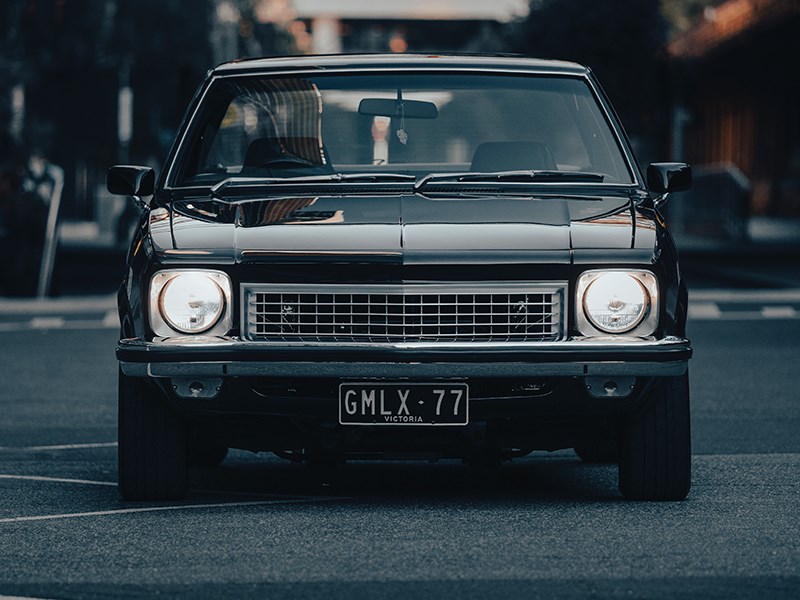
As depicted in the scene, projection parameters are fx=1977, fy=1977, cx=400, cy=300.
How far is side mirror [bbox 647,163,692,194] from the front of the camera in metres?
8.09

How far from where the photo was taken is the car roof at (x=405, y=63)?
845 cm

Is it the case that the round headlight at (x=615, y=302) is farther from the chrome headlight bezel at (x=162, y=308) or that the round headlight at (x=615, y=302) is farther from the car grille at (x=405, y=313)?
the chrome headlight bezel at (x=162, y=308)

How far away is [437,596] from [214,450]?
3094mm

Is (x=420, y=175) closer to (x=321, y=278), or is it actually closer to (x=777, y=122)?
(x=321, y=278)

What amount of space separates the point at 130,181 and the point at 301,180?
79cm

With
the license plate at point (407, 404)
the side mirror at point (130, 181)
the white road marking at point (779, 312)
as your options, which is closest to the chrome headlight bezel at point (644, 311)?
the license plate at point (407, 404)

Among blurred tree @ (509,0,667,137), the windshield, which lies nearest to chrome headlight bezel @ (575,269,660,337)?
the windshield

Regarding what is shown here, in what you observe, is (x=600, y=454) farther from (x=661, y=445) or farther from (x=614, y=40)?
(x=614, y=40)

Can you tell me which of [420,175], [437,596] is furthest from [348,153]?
[437,596]

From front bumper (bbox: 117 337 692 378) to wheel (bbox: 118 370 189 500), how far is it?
0.24 m

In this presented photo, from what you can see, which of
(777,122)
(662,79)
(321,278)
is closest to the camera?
(321,278)

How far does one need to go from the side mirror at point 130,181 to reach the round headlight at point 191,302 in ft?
3.93

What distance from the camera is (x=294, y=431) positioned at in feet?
23.6

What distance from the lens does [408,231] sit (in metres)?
7.02
